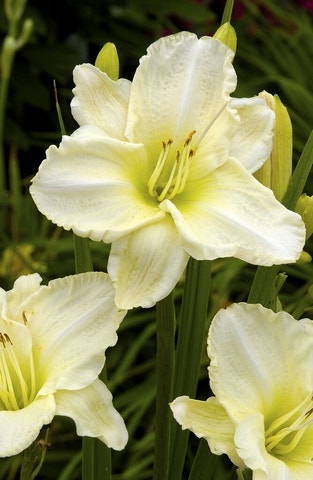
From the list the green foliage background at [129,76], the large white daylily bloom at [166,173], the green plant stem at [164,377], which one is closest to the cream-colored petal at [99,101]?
the large white daylily bloom at [166,173]

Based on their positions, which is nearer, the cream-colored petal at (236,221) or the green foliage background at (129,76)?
the cream-colored petal at (236,221)

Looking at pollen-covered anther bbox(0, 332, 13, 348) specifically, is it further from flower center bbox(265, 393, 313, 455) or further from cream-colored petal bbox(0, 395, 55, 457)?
flower center bbox(265, 393, 313, 455)

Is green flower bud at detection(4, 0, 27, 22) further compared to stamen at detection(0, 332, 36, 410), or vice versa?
green flower bud at detection(4, 0, 27, 22)

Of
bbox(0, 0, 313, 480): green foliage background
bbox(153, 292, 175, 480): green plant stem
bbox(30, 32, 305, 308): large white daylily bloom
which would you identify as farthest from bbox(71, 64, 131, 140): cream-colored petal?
bbox(0, 0, 313, 480): green foliage background

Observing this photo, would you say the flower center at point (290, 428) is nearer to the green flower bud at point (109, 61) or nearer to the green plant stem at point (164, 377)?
the green plant stem at point (164, 377)

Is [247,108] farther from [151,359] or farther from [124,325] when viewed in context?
[151,359]
